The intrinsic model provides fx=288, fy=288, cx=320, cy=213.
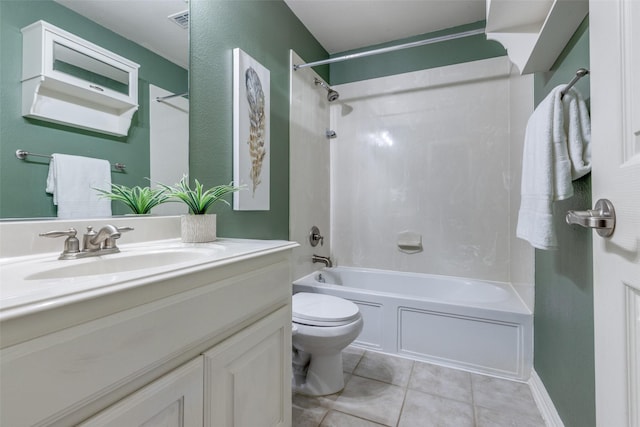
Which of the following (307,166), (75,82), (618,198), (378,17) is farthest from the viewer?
(307,166)

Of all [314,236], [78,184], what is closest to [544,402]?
[314,236]

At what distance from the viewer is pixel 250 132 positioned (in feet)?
5.67

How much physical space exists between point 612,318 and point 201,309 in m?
0.86

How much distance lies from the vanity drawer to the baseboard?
1.48 m

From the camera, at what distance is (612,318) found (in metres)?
0.52

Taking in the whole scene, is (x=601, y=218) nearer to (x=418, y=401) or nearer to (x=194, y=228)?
(x=194, y=228)

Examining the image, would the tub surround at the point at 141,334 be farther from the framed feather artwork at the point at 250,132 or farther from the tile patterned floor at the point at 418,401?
the framed feather artwork at the point at 250,132

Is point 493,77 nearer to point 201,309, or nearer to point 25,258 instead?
point 201,309

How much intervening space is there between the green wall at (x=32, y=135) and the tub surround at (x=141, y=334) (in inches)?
3.3

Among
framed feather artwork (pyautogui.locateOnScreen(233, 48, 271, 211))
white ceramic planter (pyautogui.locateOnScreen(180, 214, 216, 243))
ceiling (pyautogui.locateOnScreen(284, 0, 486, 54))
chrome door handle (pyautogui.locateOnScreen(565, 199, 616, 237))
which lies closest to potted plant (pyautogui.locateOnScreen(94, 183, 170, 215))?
white ceramic planter (pyautogui.locateOnScreen(180, 214, 216, 243))

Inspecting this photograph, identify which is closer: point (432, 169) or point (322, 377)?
point (322, 377)

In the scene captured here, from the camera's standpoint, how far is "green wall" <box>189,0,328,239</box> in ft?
4.74

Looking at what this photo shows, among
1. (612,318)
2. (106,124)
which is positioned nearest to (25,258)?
(106,124)

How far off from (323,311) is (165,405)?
3.22 ft
